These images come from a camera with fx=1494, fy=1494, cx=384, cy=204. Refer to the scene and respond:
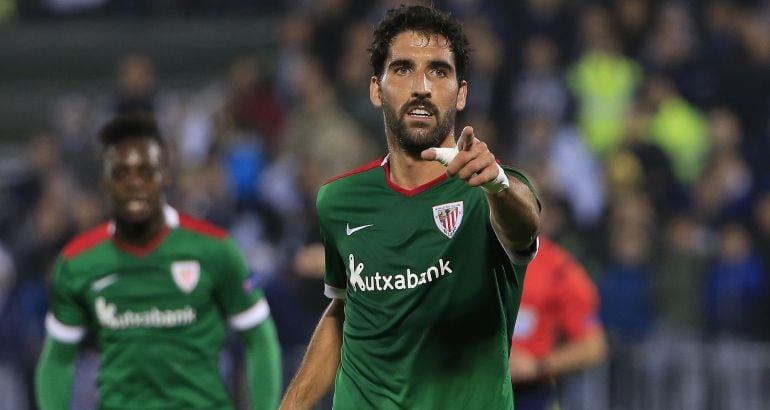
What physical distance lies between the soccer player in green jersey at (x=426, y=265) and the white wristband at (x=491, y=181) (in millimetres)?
455

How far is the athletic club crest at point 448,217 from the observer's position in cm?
474

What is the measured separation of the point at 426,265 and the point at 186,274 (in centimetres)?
240

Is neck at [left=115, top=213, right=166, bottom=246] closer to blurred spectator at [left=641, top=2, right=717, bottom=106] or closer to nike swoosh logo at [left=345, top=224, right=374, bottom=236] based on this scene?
nike swoosh logo at [left=345, top=224, right=374, bottom=236]

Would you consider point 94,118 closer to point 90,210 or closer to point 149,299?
point 90,210

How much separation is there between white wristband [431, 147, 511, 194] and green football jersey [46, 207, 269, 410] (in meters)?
2.96

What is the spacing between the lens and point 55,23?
19.9 metres

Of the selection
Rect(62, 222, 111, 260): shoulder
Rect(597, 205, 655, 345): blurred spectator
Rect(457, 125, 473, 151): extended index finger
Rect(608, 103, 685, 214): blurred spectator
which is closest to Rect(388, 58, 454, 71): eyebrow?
Rect(457, 125, 473, 151): extended index finger

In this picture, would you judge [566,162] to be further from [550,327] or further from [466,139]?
[466,139]

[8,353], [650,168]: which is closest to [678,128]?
[650,168]

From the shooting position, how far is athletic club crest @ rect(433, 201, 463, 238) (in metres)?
4.74

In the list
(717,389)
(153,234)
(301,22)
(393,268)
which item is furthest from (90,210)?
(393,268)

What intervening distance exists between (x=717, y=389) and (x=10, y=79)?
39.9 ft

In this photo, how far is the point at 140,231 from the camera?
275 inches

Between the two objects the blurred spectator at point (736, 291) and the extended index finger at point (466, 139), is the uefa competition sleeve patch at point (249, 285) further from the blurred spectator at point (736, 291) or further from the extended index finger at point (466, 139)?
the blurred spectator at point (736, 291)
